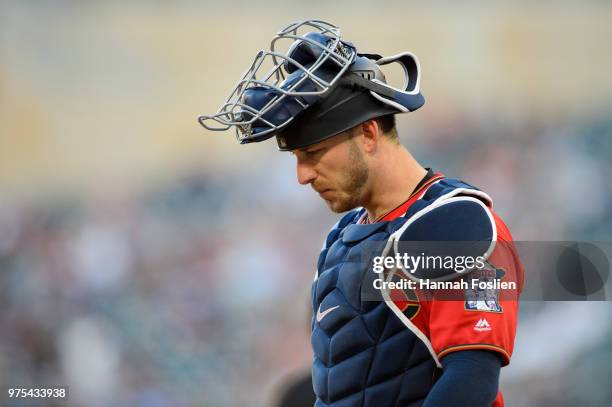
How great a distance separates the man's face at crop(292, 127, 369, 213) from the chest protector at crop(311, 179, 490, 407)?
82mm

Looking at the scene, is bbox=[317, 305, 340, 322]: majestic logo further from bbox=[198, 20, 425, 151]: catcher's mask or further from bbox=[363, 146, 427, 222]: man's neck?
bbox=[198, 20, 425, 151]: catcher's mask

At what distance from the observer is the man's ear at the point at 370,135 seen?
1.95 m

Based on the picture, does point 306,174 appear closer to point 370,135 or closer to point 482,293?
point 370,135

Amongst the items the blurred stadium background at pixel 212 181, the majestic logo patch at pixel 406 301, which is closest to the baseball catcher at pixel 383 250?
the majestic logo patch at pixel 406 301

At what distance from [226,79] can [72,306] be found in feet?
4.81

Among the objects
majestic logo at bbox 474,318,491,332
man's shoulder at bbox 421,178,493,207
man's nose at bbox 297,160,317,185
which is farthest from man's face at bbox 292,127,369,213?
majestic logo at bbox 474,318,491,332

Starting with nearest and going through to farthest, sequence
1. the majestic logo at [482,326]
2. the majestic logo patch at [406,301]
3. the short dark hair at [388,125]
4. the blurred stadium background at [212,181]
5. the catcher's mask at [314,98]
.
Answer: the majestic logo at [482,326] → the majestic logo patch at [406,301] → the catcher's mask at [314,98] → the short dark hair at [388,125] → the blurred stadium background at [212,181]

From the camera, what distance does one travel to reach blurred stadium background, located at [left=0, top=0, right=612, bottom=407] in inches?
185

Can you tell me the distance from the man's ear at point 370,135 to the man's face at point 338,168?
17 millimetres

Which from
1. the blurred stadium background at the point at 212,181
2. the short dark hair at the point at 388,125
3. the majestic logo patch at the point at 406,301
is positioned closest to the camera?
the majestic logo patch at the point at 406,301

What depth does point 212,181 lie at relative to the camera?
493 centimetres

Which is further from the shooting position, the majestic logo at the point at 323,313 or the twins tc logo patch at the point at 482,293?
the majestic logo at the point at 323,313

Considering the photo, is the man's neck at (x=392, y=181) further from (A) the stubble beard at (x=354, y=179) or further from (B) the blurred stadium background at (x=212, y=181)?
(B) the blurred stadium background at (x=212, y=181)

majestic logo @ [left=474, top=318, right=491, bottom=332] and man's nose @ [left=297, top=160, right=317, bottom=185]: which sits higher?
man's nose @ [left=297, top=160, right=317, bottom=185]
